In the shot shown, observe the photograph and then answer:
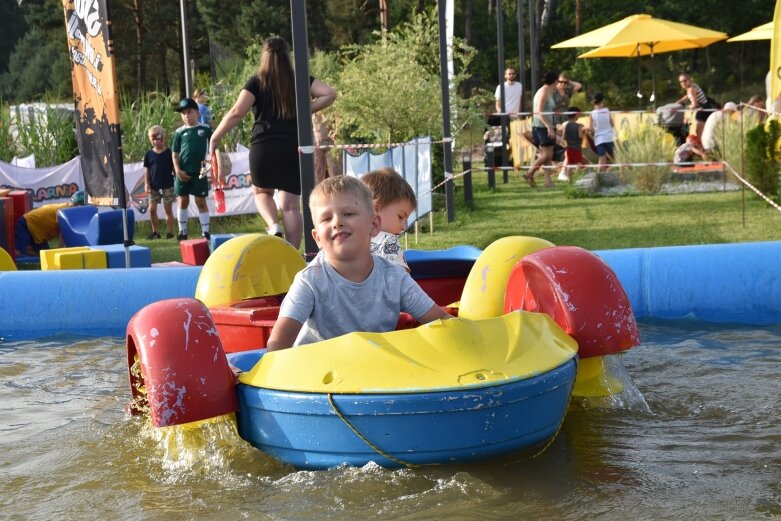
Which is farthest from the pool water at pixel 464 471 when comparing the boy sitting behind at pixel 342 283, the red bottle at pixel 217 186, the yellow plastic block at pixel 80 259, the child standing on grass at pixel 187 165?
the child standing on grass at pixel 187 165

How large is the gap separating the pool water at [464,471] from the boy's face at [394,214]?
1.16 metres

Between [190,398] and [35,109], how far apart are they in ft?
44.7

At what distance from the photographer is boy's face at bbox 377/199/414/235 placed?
4.94 m

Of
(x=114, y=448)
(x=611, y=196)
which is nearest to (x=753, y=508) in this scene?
(x=114, y=448)

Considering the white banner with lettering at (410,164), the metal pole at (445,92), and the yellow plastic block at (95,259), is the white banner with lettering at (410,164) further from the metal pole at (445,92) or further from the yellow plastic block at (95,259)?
the yellow plastic block at (95,259)

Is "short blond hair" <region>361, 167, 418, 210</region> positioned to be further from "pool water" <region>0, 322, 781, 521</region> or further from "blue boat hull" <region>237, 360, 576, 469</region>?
"blue boat hull" <region>237, 360, 576, 469</region>

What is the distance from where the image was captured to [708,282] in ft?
21.0

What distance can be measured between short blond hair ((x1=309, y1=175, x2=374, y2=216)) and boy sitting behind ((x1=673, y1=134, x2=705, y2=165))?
1177 cm

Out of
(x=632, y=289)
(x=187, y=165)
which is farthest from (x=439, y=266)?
(x=187, y=165)

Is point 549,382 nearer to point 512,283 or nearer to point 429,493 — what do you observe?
point 429,493

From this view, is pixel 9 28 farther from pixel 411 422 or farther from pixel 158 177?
pixel 411 422

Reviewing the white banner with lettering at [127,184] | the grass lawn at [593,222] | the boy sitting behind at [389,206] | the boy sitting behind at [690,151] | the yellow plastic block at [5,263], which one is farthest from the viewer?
the boy sitting behind at [690,151]

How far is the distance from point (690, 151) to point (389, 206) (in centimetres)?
1137

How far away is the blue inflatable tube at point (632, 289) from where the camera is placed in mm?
6355
